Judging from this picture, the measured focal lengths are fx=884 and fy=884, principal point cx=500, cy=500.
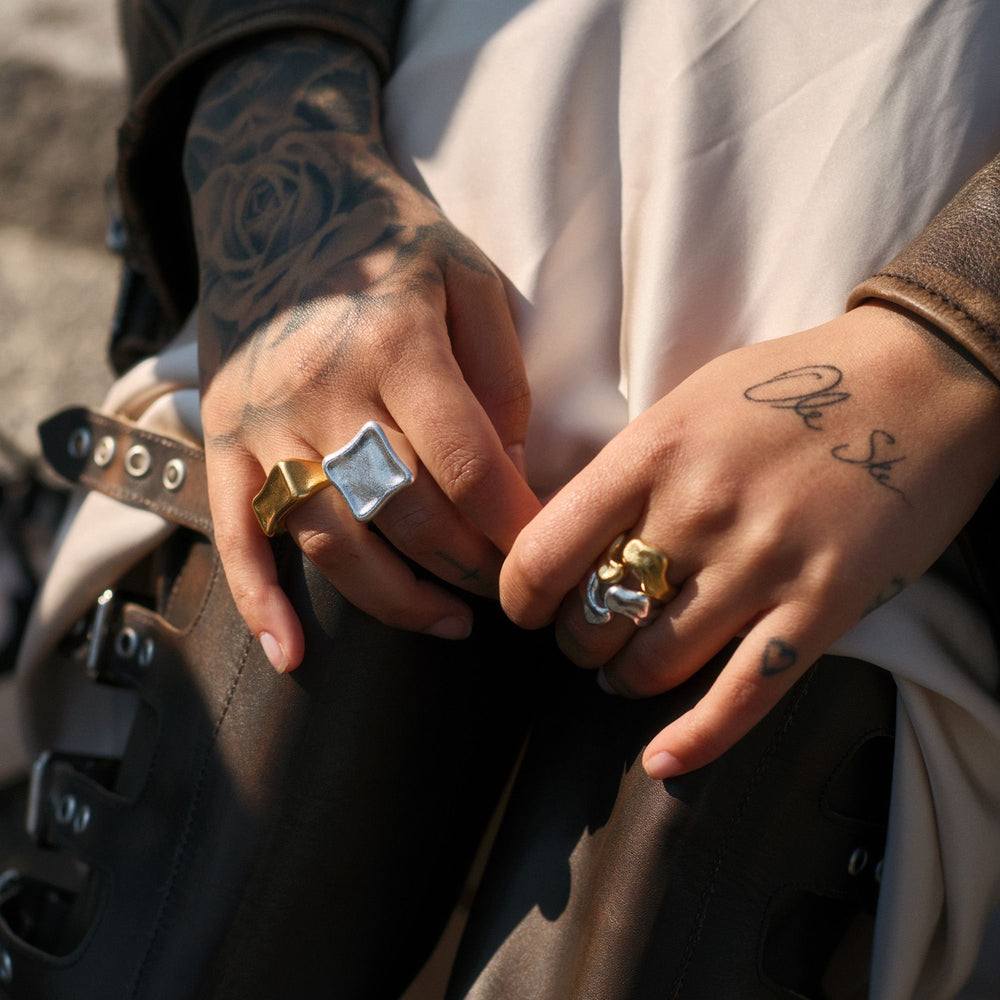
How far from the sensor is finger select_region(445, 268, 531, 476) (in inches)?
34.7

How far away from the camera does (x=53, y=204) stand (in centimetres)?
232

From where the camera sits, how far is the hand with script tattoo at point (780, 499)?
2.43ft

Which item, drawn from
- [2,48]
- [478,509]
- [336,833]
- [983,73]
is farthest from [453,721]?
[2,48]

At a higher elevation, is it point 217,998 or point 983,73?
point 983,73

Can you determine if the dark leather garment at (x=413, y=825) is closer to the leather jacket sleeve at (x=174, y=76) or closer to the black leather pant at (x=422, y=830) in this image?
the black leather pant at (x=422, y=830)

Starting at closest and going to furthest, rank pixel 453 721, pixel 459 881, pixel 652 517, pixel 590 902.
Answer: pixel 652 517 < pixel 590 902 < pixel 453 721 < pixel 459 881

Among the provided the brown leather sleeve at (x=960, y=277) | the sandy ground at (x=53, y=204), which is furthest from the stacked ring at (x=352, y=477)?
the sandy ground at (x=53, y=204)

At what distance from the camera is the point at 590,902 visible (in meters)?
0.88

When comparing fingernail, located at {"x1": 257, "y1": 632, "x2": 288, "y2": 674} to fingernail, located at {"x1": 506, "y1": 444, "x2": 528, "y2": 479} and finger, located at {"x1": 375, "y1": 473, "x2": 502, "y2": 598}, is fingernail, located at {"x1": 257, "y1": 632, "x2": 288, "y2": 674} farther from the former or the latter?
fingernail, located at {"x1": 506, "y1": 444, "x2": 528, "y2": 479}

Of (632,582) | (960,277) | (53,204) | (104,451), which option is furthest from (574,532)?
(53,204)

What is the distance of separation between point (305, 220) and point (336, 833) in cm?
66

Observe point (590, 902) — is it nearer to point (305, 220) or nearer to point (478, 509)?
point (478, 509)

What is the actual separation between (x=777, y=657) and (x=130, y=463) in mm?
781

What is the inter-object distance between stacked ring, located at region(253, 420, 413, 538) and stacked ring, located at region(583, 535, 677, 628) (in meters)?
0.20
